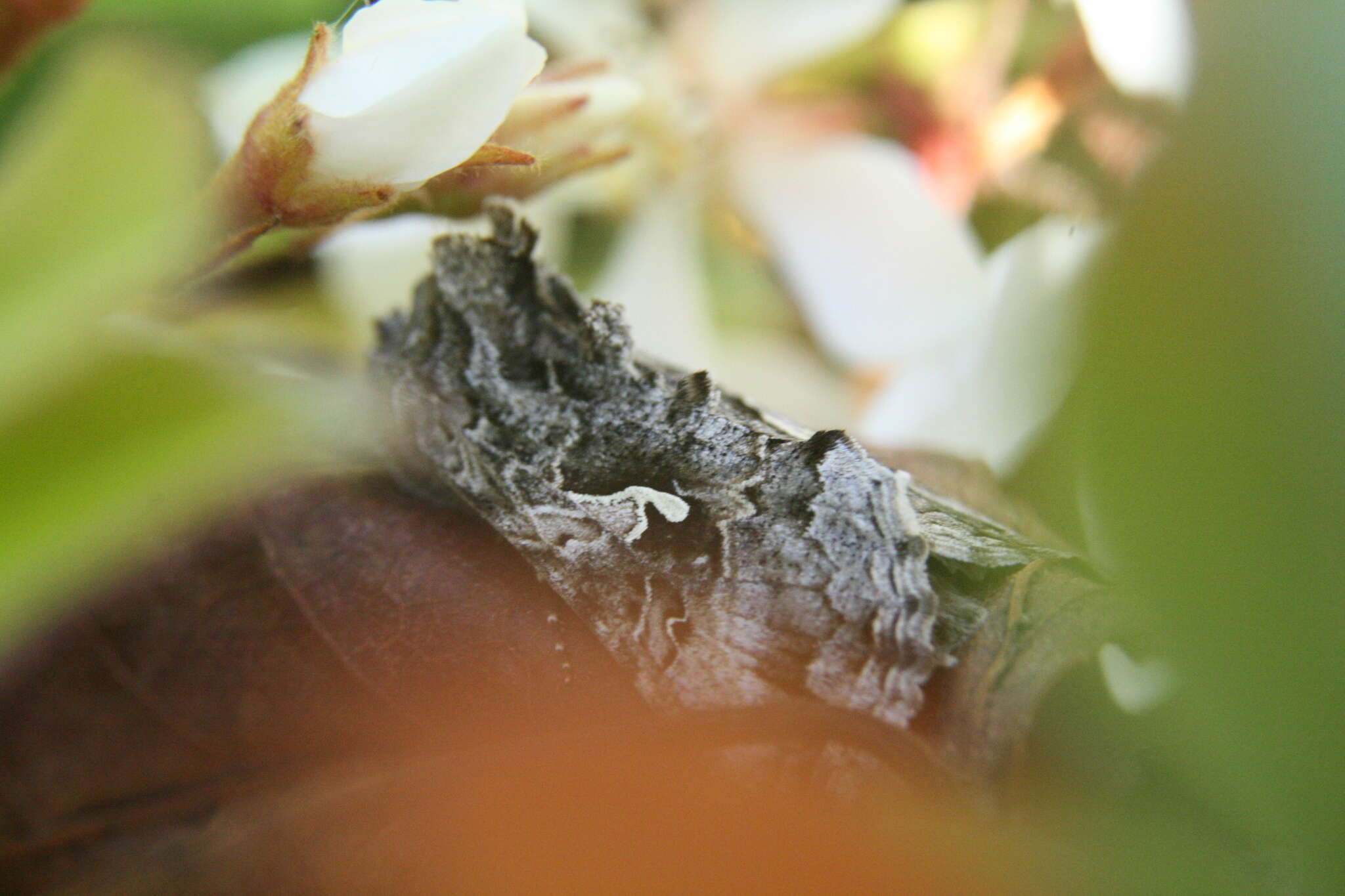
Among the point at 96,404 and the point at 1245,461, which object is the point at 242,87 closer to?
the point at 96,404

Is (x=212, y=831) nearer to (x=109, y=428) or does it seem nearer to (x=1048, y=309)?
(x=109, y=428)

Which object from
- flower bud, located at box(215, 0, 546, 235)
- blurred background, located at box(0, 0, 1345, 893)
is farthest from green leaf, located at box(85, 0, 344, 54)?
flower bud, located at box(215, 0, 546, 235)

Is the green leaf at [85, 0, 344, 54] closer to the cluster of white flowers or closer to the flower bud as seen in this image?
the cluster of white flowers

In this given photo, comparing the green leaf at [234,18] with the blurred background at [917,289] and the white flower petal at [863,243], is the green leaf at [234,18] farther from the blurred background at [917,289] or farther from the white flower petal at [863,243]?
the white flower petal at [863,243]

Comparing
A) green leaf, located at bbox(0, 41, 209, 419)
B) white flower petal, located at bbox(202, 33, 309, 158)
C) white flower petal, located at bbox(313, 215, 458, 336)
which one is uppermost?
white flower petal, located at bbox(202, 33, 309, 158)

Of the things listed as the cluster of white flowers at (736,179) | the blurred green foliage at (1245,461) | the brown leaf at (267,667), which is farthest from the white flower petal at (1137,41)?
the brown leaf at (267,667)

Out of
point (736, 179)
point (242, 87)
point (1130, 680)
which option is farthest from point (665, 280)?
point (1130, 680)
